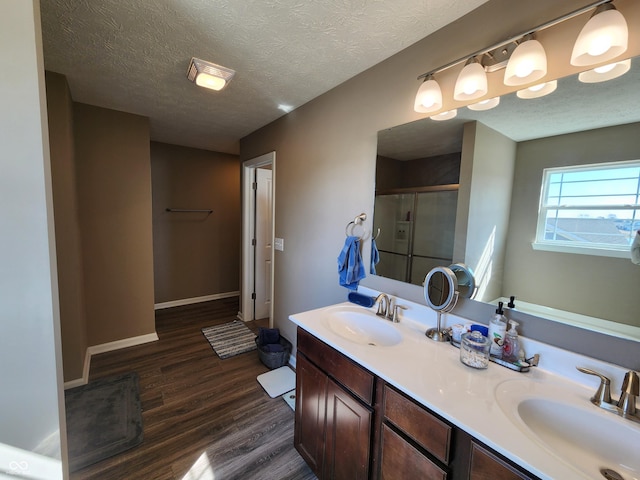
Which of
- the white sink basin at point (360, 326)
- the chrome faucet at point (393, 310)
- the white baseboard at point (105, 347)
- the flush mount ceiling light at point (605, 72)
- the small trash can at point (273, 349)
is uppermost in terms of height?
the flush mount ceiling light at point (605, 72)

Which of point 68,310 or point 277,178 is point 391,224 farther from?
point 68,310

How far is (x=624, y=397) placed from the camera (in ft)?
2.66

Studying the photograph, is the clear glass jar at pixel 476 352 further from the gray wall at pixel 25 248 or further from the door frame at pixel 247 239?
the door frame at pixel 247 239

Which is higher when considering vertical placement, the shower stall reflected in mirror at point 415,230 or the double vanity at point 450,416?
the shower stall reflected in mirror at point 415,230

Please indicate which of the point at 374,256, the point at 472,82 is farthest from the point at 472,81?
the point at 374,256

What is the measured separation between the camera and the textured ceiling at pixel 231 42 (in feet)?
4.08

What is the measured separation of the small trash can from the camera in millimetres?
2490

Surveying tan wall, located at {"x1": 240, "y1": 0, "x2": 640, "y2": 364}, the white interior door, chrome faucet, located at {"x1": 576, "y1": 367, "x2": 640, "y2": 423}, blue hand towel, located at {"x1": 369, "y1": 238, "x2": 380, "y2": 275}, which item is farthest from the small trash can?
chrome faucet, located at {"x1": 576, "y1": 367, "x2": 640, "y2": 423}

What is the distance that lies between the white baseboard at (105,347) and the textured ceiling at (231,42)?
2375mm

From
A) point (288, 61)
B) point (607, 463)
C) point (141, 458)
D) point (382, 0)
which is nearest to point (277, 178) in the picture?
point (288, 61)

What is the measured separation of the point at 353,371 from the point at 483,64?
4.94 feet

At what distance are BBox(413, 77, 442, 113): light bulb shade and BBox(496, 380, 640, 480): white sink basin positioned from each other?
1.29 metres

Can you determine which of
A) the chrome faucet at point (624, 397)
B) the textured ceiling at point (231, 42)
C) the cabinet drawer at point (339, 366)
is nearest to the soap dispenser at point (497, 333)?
the chrome faucet at point (624, 397)

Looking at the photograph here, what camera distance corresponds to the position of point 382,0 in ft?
3.88
